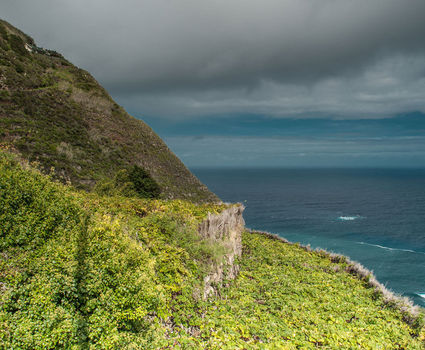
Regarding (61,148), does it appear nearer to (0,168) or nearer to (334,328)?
(0,168)

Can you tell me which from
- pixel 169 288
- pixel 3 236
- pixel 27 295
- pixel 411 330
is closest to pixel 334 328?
pixel 411 330

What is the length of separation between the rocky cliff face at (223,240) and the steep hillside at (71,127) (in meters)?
16.3

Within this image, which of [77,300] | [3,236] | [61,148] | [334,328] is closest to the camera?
[77,300]

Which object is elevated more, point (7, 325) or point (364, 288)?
point (7, 325)

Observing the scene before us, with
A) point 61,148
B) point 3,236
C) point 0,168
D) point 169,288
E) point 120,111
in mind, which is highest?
point 120,111

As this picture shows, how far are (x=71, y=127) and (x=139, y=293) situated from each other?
38360 mm

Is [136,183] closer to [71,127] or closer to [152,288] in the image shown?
[71,127]

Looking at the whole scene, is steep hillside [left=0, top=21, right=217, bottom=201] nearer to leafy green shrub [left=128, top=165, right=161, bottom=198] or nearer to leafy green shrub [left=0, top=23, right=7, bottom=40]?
leafy green shrub [left=0, top=23, right=7, bottom=40]

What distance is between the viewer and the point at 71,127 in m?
37.3

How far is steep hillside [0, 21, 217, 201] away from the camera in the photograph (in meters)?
28.8

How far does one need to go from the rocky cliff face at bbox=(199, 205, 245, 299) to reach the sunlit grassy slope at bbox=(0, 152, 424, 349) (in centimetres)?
41

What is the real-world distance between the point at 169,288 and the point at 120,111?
53.3 m

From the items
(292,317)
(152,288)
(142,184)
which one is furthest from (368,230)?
(152,288)

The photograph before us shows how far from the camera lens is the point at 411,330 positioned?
32.0ft
